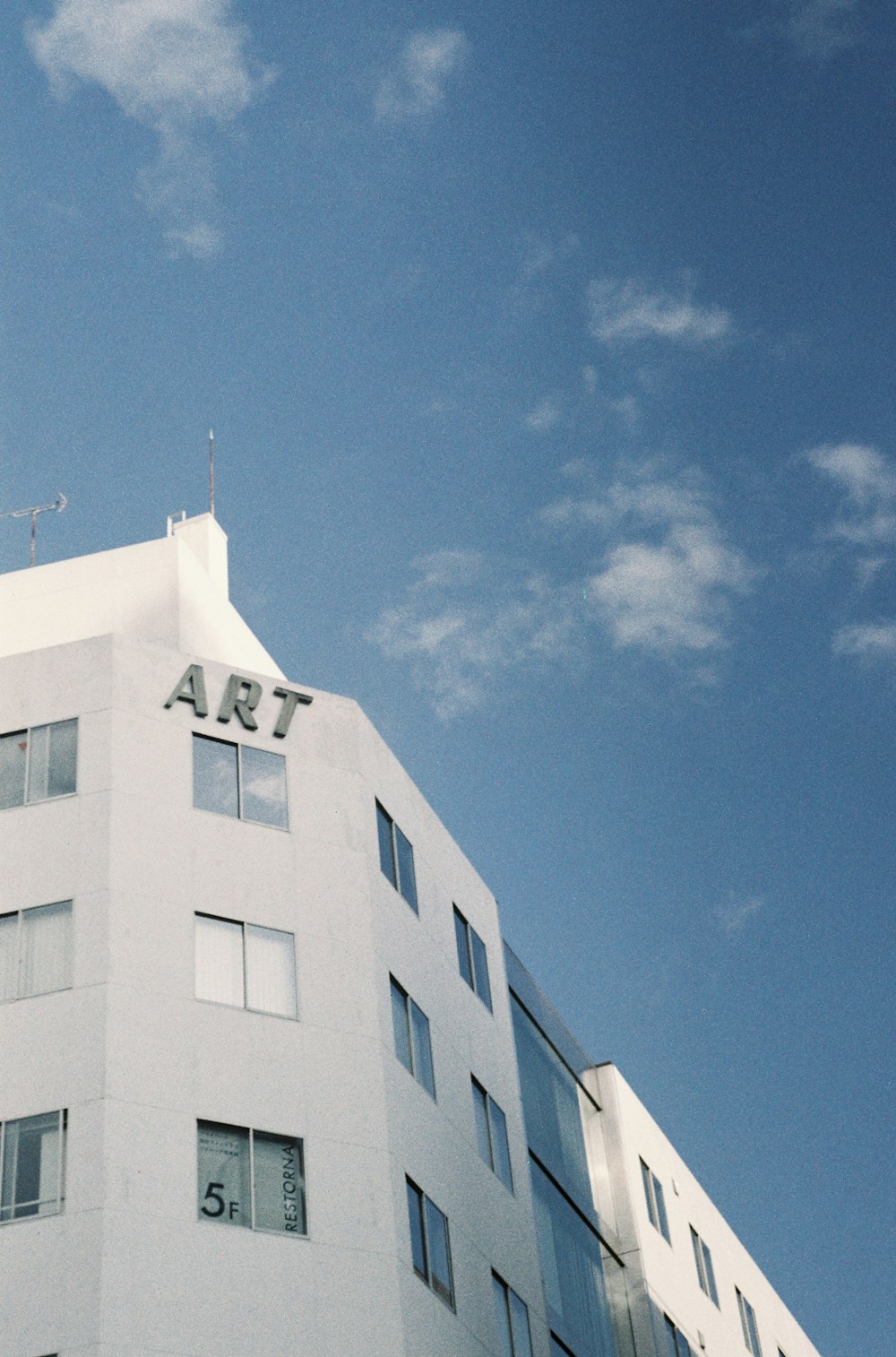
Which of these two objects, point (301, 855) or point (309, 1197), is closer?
point (309, 1197)

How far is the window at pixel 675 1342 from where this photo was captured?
200 feet

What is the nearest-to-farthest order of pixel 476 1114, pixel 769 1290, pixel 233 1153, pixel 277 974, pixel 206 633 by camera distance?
1. pixel 233 1153
2. pixel 277 974
3. pixel 476 1114
4. pixel 206 633
5. pixel 769 1290

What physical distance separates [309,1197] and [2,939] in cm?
878

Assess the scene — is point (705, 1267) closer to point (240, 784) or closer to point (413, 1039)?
point (413, 1039)

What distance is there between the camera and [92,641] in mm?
46062

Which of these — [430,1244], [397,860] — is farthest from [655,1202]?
[430,1244]

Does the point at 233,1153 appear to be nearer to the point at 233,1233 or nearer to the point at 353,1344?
the point at 233,1233

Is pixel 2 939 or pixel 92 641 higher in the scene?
pixel 92 641

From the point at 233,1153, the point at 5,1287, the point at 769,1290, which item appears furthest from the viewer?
the point at 769,1290

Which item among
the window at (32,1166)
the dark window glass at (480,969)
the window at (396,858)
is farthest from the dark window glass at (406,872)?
the window at (32,1166)

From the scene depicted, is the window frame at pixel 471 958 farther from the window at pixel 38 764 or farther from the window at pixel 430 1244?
the window at pixel 38 764

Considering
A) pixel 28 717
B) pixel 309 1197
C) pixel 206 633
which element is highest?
pixel 206 633

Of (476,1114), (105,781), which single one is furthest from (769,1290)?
(105,781)

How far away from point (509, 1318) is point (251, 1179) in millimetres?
10484
